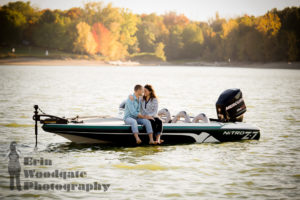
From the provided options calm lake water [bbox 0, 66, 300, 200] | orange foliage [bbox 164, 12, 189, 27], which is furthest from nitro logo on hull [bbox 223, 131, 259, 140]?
orange foliage [bbox 164, 12, 189, 27]

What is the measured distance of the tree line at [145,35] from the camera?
108250 millimetres

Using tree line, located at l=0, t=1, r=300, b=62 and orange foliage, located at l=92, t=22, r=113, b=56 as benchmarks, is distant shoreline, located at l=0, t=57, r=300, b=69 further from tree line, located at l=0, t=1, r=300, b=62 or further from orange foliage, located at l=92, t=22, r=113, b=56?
orange foliage, located at l=92, t=22, r=113, b=56

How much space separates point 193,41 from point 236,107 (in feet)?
407

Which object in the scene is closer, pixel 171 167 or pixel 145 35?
pixel 171 167

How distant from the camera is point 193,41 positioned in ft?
443

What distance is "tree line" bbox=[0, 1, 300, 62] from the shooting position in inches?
4262

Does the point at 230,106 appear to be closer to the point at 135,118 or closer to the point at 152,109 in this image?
the point at 152,109

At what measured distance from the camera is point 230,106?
42.4 feet

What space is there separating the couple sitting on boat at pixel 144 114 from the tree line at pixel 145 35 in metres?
92.4

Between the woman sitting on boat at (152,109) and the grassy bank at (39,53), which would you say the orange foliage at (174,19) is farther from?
the woman sitting on boat at (152,109)

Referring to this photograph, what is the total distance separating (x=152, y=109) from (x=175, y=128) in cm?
98

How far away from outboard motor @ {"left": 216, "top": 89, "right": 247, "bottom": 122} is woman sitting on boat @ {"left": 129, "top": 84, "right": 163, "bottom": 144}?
Result: 7.57 feet

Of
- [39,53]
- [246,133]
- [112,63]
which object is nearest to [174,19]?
[112,63]

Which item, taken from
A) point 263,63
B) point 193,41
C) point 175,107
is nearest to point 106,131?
point 175,107
